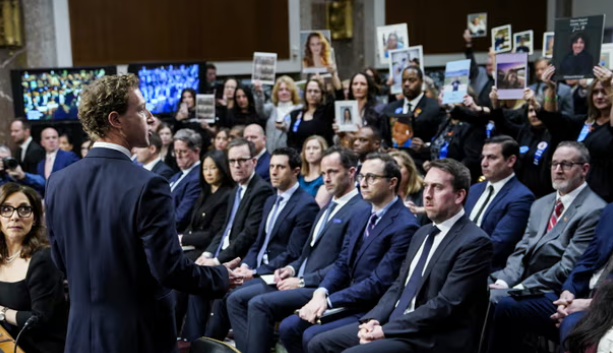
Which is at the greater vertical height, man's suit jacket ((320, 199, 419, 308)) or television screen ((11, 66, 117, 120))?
television screen ((11, 66, 117, 120))

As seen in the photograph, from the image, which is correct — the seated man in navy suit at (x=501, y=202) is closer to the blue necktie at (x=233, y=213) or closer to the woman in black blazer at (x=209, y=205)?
the blue necktie at (x=233, y=213)

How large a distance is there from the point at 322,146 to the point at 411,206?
1.21 meters

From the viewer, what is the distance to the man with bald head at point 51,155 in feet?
26.4

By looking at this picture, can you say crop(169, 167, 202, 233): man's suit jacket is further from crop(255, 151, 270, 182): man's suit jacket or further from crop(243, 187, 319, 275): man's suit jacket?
crop(243, 187, 319, 275): man's suit jacket

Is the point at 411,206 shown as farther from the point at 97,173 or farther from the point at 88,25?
the point at 88,25

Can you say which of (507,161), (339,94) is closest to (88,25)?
(339,94)

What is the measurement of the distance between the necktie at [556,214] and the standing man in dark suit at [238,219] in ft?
6.51

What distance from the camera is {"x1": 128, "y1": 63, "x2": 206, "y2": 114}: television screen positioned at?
810cm

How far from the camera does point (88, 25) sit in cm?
1027

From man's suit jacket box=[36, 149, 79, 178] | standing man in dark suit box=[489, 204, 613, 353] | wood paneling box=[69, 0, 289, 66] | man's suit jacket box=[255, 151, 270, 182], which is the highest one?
wood paneling box=[69, 0, 289, 66]

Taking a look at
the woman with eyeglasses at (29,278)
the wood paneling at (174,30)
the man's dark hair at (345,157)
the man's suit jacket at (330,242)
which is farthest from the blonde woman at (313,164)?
the wood paneling at (174,30)

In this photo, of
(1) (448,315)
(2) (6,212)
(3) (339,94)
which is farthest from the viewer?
(3) (339,94)

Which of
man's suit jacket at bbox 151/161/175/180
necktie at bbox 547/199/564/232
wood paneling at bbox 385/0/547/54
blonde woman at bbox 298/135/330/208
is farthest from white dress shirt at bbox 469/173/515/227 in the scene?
wood paneling at bbox 385/0/547/54

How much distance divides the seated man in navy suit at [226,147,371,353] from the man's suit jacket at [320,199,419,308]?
16cm
